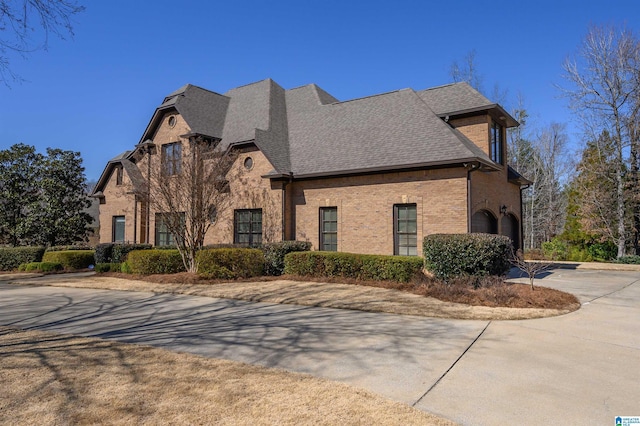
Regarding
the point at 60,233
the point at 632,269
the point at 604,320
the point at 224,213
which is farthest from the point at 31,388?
the point at 60,233

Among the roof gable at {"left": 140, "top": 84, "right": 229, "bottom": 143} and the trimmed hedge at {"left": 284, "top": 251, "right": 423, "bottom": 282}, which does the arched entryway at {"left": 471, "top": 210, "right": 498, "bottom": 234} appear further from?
the roof gable at {"left": 140, "top": 84, "right": 229, "bottom": 143}

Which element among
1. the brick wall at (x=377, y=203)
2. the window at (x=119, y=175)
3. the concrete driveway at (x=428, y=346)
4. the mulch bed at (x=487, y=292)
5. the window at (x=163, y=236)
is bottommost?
the concrete driveway at (x=428, y=346)

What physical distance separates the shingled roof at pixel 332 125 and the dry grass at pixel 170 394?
446 inches

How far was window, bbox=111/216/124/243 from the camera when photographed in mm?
23578

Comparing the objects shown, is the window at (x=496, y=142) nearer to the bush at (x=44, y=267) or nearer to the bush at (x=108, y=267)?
the bush at (x=108, y=267)

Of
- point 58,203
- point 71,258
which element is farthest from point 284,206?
point 58,203

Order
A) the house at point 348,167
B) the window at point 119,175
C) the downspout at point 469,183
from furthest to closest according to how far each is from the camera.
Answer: the window at point 119,175
the house at point 348,167
the downspout at point 469,183

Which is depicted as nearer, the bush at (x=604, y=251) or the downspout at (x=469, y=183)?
the downspout at (x=469, y=183)

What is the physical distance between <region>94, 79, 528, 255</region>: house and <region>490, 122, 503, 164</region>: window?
9cm

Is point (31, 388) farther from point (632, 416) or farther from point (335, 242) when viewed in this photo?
point (335, 242)

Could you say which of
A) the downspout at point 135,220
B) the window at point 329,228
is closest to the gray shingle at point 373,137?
the window at point 329,228

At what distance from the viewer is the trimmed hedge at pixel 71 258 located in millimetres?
19516

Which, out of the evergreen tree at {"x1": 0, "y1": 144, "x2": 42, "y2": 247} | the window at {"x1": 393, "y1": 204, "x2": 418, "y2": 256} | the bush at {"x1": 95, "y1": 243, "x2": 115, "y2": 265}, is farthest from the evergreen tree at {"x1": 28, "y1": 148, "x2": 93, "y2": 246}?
the window at {"x1": 393, "y1": 204, "x2": 418, "y2": 256}

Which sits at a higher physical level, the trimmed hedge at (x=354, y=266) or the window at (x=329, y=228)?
the window at (x=329, y=228)
